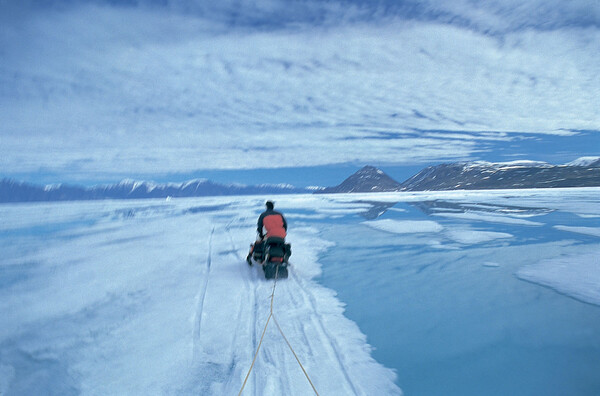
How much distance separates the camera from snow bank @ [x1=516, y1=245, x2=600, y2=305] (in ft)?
17.0

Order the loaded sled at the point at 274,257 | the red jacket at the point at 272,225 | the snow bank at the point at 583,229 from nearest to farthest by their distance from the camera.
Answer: the loaded sled at the point at 274,257
the red jacket at the point at 272,225
the snow bank at the point at 583,229

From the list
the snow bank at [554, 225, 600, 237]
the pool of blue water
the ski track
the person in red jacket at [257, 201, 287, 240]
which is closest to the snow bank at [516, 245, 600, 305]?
the pool of blue water

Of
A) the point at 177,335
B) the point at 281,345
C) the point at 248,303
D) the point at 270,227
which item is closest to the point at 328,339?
the point at 281,345

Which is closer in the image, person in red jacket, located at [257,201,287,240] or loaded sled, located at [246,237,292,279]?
loaded sled, located at [246,237,292,279]

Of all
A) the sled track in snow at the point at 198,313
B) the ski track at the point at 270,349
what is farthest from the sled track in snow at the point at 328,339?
the sled track in snow at the point at 198,313

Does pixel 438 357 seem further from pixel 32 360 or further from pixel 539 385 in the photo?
pixel 32 360

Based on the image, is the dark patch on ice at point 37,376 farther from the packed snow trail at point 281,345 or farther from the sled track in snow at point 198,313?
the packed snow trail at point 281,345

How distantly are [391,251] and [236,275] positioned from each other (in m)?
4.53

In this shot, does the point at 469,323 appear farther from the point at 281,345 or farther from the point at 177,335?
the point at 177,335

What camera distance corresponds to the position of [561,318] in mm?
4336

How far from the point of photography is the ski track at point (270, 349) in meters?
2.96

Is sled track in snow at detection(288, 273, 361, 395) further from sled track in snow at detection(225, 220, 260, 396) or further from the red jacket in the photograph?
the red jacket

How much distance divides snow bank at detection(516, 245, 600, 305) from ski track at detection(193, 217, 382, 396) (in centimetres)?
444

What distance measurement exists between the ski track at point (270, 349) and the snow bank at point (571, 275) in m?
4.44
